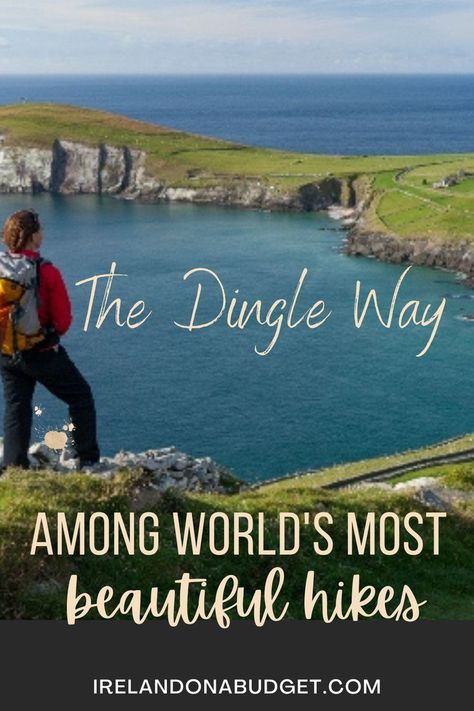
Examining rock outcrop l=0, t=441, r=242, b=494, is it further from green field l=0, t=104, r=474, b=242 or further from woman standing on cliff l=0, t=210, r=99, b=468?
green field l=0, t=104, r=474, b=242

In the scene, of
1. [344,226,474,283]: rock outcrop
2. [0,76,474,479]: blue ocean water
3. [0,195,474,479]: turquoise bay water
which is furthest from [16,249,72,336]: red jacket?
[344,226,474,283]: rock outcrop

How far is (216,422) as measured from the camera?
67.2 metres

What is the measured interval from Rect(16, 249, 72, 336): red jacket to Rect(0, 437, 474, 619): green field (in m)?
→ 2.19

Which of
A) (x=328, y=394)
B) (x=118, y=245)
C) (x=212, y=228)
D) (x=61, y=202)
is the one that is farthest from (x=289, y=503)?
(x=61, y=202)

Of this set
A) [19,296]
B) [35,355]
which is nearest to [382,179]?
[35,355]

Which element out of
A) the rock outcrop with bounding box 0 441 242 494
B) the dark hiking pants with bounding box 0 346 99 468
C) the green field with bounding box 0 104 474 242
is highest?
the dark hiking pants with bounding box 0 346 99 468

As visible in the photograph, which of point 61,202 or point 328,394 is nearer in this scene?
point 328,394

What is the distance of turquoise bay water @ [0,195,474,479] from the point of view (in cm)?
6431

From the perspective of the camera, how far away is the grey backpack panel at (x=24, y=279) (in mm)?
11828

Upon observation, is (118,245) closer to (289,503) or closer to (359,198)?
(359,198)

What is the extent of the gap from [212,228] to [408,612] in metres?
145

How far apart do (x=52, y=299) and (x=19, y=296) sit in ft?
1.40

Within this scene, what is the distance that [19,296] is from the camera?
11.9 meters

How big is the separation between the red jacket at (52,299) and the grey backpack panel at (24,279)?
71mm
